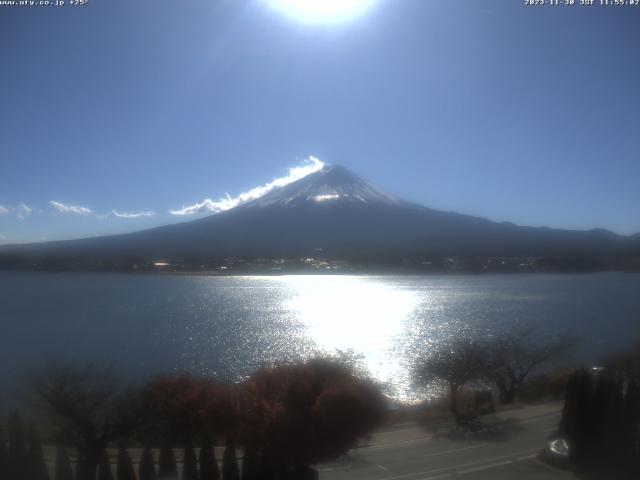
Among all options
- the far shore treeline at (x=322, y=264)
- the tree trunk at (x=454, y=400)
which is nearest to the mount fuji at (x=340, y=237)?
the far shore treeline at (x=322, y=264)

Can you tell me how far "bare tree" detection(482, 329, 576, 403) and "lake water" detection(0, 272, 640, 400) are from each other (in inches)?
11.1

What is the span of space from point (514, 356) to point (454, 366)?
0.75 meters

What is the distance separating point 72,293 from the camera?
368 inches

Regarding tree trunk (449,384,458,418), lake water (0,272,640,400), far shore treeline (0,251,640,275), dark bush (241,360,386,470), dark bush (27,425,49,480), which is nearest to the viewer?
dark bush (27,425,49,480)

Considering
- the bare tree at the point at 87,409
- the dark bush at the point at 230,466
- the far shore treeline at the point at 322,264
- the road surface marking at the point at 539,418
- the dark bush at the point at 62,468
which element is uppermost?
the far shore treeline at the point at 322,264

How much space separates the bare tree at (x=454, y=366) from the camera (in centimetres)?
511

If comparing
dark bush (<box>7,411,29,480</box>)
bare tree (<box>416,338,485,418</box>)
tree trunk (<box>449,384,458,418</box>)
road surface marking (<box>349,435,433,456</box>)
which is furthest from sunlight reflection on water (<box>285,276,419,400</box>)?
dark bush (<box>7,411,29,480</box>)

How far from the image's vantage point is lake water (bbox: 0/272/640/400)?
543cm

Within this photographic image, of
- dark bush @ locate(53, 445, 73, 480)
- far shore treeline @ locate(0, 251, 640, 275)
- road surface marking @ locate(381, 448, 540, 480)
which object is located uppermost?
far shore treeline @ locate(0, 251, 640, 275)

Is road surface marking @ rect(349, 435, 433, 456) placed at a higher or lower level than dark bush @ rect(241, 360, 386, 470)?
lower

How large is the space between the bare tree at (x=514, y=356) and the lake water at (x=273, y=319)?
282 mm

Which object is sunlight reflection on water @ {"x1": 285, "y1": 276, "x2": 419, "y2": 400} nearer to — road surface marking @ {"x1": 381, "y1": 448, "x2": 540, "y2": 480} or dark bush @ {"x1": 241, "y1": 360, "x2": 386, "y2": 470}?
dark bush @ {"x1": 241, "y1": 360, "x2": 386, "y2": 470}

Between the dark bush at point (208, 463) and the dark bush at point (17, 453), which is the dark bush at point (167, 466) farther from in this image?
the dark bush at point (17, 453)

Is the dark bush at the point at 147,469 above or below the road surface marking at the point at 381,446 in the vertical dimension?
above
